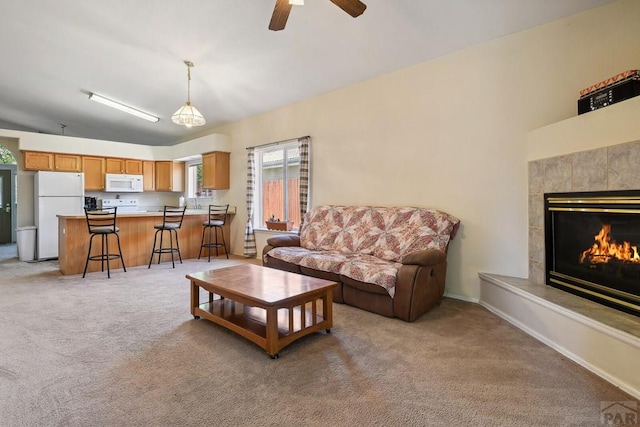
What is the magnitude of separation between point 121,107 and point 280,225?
399 cm

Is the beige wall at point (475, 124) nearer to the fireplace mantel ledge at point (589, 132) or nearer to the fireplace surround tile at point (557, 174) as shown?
the fireplace mantel ledge at point (589, 132)

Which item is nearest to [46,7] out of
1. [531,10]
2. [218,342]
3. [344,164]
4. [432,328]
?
[344,164]

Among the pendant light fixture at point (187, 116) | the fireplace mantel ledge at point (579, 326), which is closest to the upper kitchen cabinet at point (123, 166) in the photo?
the pendant light fixture at point (187, 116)

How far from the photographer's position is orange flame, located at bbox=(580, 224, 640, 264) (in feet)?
7.08

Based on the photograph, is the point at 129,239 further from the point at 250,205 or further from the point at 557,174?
the point at 557,174

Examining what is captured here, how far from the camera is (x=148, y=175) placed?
7.57m

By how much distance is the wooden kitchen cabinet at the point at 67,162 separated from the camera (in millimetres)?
6309

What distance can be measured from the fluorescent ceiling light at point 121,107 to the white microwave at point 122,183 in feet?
4.95

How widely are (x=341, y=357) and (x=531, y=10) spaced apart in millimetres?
3384

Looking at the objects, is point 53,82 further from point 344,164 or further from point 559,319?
point 559,319

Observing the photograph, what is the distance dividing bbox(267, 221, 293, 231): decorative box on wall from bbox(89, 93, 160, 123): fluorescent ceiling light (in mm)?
3567


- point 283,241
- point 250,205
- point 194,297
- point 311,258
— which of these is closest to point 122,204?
point 250,205

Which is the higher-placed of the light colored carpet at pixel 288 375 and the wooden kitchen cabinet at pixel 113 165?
the wooden kitchen cabinet at pixel 113 165

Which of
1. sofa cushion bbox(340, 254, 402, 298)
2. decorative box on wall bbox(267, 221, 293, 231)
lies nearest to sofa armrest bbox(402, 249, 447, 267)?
sofa cushion bbox(340, 254, 402, 298)
